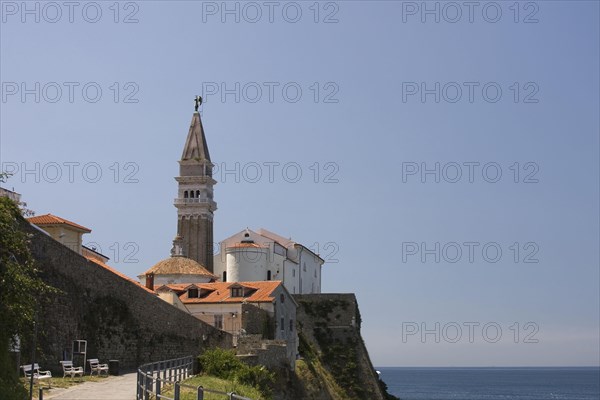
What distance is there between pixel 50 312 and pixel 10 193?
683cm

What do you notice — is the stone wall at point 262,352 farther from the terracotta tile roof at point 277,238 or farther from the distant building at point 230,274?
the terracotta tile roof at point 277,238

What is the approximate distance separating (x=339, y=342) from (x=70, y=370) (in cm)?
4556

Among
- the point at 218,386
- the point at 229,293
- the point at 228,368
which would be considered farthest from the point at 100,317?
the point at 229,293

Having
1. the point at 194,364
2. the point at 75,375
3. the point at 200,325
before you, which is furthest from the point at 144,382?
the point at 200,325

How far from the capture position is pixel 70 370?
104ft

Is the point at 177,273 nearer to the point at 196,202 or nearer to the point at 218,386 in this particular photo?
the point at 196,202

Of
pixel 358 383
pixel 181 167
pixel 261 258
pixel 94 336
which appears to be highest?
pixel 181 167

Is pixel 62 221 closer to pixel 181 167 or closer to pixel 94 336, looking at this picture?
pixel 94 336

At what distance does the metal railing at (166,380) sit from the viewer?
17686 millimetres

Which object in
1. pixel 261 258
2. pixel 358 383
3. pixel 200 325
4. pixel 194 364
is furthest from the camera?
pixel 261 258

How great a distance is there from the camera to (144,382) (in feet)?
72.5

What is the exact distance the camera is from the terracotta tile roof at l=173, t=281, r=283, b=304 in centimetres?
6084

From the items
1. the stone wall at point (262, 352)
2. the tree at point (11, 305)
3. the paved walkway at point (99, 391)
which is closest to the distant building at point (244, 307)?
the stone wall at point (262, 352)

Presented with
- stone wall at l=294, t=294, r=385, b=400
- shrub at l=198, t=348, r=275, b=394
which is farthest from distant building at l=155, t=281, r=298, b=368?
shrub at l=198, t=348, r=275, b=394
